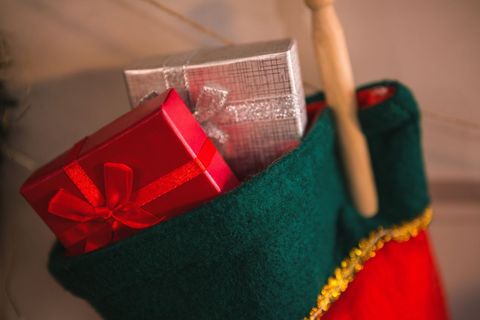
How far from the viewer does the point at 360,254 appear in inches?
21.7

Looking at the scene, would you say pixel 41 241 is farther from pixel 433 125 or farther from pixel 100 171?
pixel 433 125

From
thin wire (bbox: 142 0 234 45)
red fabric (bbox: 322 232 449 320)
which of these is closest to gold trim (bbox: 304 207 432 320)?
red fabric (bbox: 322 232 449 320)

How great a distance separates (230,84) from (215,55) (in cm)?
5

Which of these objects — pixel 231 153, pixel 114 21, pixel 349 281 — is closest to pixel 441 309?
pixel 349 281

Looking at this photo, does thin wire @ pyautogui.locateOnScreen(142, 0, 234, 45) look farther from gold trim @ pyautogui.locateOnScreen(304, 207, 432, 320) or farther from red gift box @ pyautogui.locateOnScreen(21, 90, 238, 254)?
gold trim @ pyautogui.locateOnScreen(304, 207, 432, 320)

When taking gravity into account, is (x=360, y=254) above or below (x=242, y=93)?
below

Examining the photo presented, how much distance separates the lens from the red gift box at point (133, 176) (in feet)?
1.34

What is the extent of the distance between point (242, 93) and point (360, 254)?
0.26 meters

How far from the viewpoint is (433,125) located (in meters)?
0.65

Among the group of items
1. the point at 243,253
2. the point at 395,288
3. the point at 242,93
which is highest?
the point at 242,93

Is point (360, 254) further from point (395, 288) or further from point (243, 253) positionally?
point (243, 253)

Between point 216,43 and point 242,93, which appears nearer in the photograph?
point 242,93

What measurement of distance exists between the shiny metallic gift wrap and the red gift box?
0.05 meters

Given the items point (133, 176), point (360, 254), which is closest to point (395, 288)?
point (360, 254)
